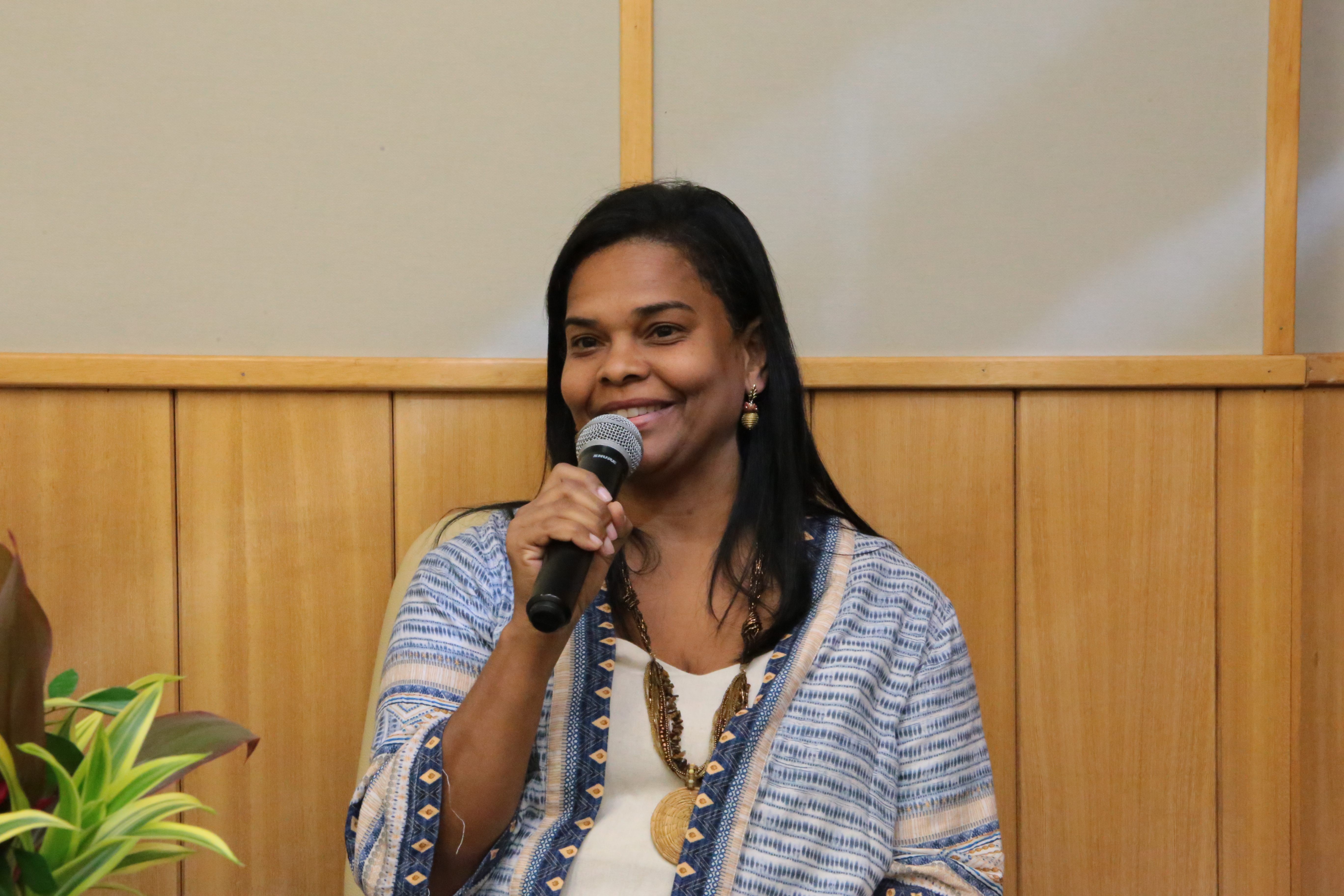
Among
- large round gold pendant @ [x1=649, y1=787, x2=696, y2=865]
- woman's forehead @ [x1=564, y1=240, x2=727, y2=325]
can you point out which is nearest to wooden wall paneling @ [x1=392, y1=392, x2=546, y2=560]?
woman's forehead @ [x1=564, y1=240, x2=727, y2=325]

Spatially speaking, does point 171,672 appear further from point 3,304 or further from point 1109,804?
point 1109,804

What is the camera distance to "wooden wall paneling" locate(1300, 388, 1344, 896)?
1.67 metres

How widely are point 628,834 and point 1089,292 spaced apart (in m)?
1.02

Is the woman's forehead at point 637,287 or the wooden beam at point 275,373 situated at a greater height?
the woman's forehead at point 637,287

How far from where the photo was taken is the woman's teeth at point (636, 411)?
1.34 m

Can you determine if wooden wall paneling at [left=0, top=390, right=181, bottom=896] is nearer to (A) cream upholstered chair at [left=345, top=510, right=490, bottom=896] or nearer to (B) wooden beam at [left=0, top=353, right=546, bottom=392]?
(B) wooden beam at [left=0, top=353, right=546, bottom=392]

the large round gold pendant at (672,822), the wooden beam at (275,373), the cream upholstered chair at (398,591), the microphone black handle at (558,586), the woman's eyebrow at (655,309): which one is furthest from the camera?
the wooden beam at (275,373)

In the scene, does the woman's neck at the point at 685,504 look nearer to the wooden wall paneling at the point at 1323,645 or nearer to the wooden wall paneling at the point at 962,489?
the wooden wall paneling at the point at 962,489

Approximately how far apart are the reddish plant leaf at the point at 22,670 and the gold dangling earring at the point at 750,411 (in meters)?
0.93

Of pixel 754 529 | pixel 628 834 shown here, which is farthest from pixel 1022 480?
pixel 628 834

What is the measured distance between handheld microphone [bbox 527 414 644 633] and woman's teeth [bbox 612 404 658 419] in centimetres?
10

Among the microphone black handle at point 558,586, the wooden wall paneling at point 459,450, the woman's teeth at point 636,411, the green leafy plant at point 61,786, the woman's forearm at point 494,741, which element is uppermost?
the woman's teeth at point 636,411

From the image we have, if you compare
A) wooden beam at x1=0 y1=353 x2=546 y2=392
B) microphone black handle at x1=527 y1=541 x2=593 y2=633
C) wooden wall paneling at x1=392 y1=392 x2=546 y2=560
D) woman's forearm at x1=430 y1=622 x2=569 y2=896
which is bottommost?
woman's forearm at x1=430 y1=622 x2=569 y2=896

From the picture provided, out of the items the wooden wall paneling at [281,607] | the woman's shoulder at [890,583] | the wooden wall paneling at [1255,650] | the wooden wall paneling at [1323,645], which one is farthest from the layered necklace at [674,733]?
the wooden wall paneling at [1323,645]
